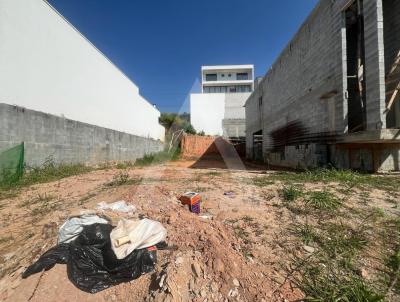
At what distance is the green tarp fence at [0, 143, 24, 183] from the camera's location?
5.52m

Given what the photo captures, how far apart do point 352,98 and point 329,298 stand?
7.58 meters

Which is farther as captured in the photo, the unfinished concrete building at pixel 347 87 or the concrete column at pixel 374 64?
the unfinished concrete building at pixel 347 87

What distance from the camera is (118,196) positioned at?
411 cm

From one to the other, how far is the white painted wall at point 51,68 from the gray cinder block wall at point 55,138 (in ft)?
1.54

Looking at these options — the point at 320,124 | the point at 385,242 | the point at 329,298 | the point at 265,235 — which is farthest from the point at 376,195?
the point at 320,124

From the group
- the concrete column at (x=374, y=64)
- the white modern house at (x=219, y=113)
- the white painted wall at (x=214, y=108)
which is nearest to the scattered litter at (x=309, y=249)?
the concrete column at (x=374, y=64)

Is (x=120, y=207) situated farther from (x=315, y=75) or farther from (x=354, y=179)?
(x=315, y=75)

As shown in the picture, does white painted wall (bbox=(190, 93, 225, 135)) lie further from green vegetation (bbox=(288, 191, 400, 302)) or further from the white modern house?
green vegetation (bbox=(288, 191, 400, 302))

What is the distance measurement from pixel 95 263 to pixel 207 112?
27.8 meters

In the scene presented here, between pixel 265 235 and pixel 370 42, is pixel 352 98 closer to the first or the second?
pixel 370 42

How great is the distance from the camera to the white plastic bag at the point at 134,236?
1897 mm

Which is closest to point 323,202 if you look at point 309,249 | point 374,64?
point 309,249

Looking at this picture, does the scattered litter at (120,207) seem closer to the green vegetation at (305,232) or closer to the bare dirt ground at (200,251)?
the bare dirt ground at (200,251)

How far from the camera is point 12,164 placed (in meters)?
5.75
